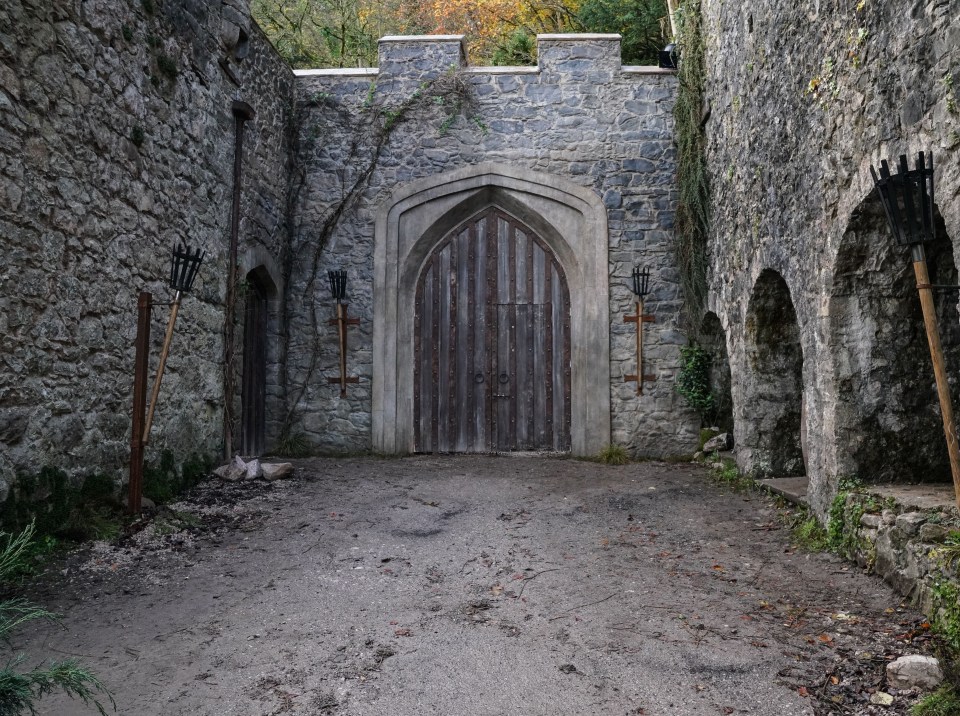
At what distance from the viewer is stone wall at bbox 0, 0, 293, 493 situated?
11.5 ft

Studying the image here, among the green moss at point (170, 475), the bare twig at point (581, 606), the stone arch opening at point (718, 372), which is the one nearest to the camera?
the bare twig at point (581, 606)

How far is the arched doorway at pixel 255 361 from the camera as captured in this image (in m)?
6.67

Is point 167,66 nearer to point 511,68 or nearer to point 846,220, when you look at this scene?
point 511,68

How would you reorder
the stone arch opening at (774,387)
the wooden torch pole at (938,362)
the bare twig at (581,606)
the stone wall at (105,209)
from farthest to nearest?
the stone arch opening at (774,387) → the stone wall at (105,209) → the bare twig at (581,606) → the wooden torch pole at (938,362)

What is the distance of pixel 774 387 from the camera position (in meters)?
5.50

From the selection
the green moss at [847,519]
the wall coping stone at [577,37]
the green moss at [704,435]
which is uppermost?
the wall coping stone at [577,37]

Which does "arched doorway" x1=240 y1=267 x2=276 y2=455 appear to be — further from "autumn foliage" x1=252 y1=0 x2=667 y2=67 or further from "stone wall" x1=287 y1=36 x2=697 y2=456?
"autumn foliage" x1=252 y1=0 x2=667 y2=67

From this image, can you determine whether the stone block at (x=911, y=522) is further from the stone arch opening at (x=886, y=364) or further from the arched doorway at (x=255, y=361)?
the arched doorway at (x=255, y=361)

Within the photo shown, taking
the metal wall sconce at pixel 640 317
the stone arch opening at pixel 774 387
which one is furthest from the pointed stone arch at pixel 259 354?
the stone arch opening at pixel 774 387

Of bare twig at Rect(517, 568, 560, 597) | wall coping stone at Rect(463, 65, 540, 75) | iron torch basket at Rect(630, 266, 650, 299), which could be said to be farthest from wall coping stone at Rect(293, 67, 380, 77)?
bare twig at Rect(517, 568, 560, 597)

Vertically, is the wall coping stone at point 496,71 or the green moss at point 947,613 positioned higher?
the wall coping stone at point 496,71

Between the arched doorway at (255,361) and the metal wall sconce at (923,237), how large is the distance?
17.0 feet

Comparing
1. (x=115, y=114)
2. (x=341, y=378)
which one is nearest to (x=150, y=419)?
(x=115, y=114)

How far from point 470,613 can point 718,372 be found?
451 centimetres
